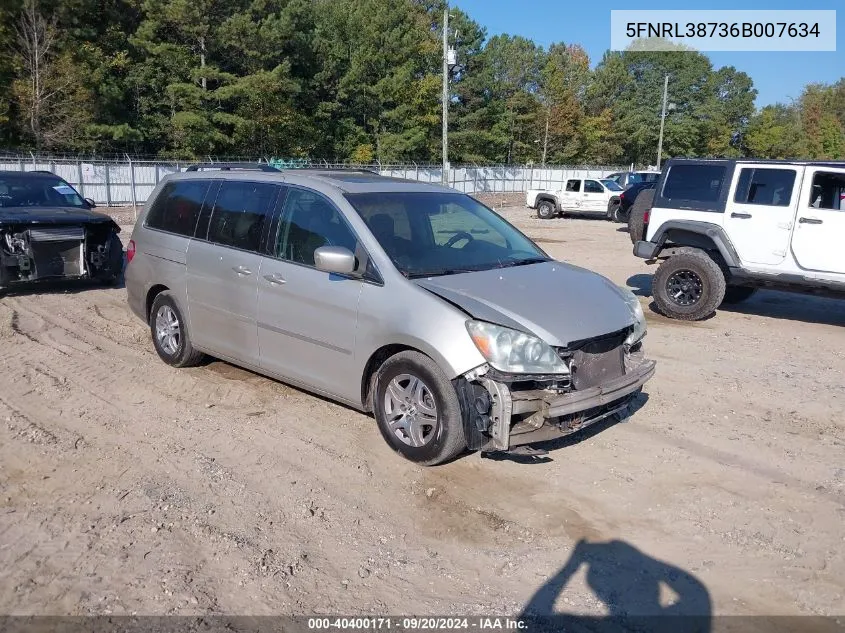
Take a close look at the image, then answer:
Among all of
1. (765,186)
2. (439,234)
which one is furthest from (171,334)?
(765,186)

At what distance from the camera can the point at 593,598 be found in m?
3.36

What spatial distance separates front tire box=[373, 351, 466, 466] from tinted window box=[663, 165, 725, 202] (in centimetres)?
661

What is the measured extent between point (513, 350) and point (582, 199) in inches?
990

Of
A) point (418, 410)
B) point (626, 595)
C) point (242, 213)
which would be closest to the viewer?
point (626, 595)

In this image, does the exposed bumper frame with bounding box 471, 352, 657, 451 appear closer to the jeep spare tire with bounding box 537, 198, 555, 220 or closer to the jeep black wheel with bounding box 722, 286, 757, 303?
the jeep black wheel with bounding box 722, 286, 757, 303

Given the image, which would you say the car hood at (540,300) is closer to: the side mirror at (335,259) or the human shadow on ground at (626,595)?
the side mirror at (335,259)

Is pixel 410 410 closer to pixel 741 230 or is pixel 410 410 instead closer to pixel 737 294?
pixel 741 230

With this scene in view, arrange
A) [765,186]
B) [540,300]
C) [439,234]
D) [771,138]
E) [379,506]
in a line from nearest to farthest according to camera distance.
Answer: [379,506] → [540,300] → [439,234] → [765,186] → [771,138]

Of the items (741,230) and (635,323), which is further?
(741,230)

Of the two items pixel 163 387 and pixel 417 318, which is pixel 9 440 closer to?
pixel 163 387

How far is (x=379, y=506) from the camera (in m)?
4.18

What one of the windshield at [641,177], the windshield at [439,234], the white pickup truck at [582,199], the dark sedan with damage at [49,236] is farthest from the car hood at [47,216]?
the windshield at [641,177]

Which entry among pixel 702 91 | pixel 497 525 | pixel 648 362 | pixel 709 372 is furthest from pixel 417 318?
pixel 702 91

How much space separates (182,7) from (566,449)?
1543 inches
